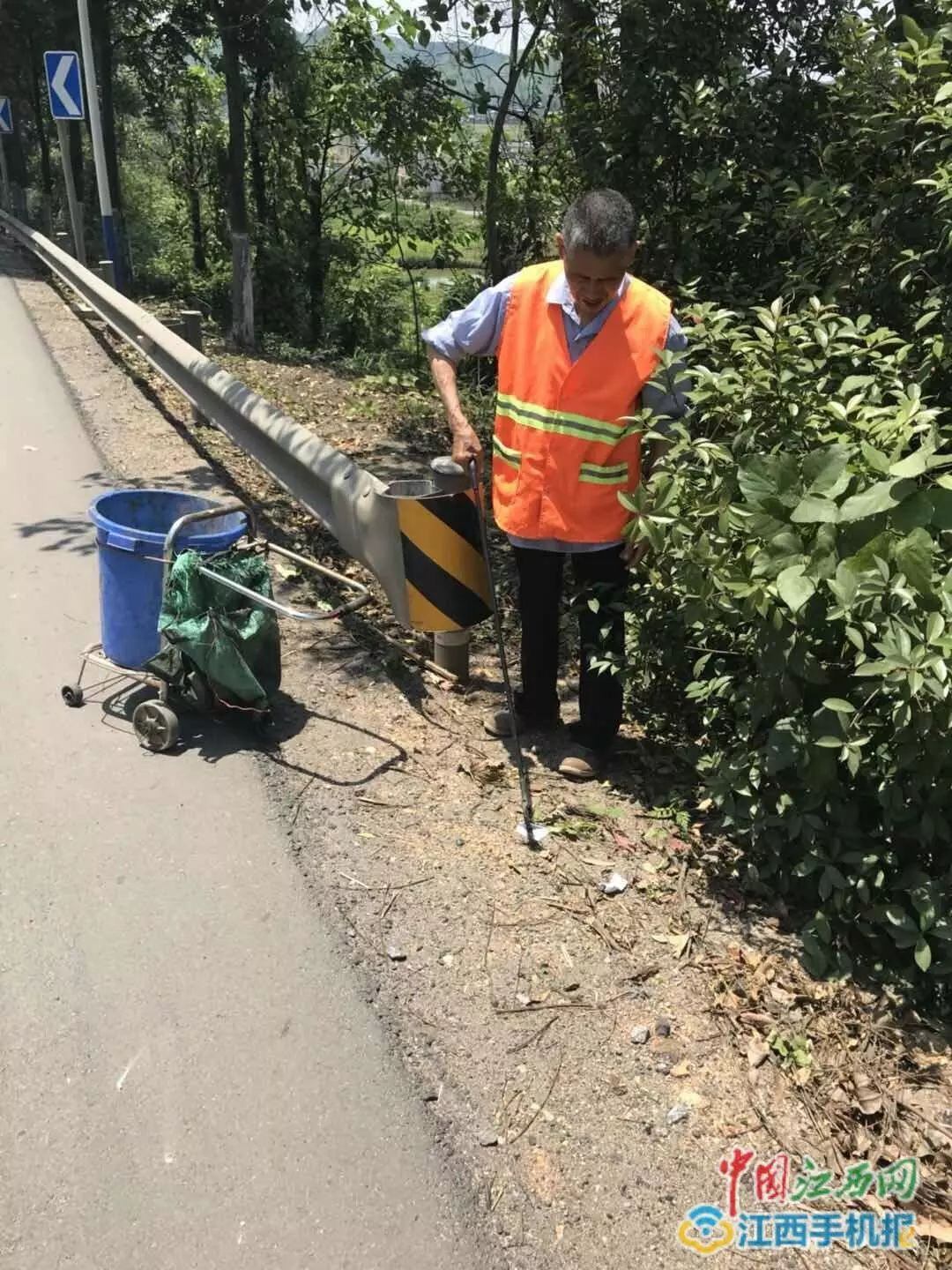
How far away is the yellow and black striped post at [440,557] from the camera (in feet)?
12.8

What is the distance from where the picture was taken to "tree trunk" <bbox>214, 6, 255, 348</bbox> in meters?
11.0

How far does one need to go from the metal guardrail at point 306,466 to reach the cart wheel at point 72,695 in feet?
4.06

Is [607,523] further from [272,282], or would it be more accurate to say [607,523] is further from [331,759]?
[272,282]

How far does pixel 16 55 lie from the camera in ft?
84.1

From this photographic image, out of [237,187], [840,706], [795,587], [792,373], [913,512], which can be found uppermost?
[237,187]

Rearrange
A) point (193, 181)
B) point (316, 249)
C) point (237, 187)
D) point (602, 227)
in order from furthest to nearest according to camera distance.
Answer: point (193, 181), point (316, 249), point (237, 187), point (602, 227)

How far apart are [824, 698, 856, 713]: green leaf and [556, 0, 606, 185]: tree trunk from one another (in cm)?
427

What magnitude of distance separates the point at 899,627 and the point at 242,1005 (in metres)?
1.86

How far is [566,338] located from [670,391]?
41 cm

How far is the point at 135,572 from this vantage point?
3.84m

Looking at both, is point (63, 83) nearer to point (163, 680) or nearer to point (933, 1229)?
point (163, 680)

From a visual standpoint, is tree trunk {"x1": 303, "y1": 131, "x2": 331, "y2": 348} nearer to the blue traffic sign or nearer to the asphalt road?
the blue traffic sign

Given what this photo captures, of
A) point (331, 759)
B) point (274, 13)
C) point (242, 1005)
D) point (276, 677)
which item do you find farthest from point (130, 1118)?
point (274, 13)

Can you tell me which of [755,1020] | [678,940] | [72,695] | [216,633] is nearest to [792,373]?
[678,940]
